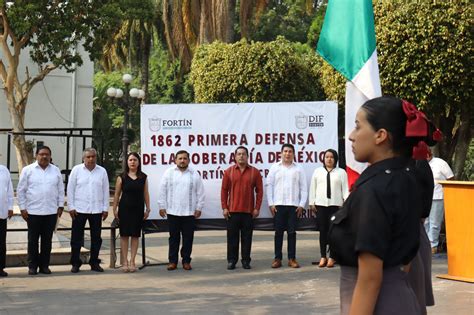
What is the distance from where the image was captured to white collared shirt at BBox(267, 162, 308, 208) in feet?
40.4

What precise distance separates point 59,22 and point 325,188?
15.6 meters

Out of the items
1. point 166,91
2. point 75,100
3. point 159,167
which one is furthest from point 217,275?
point 166,91

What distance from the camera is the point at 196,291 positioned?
33.7 feet

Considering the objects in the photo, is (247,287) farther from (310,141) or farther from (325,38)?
(325,38)

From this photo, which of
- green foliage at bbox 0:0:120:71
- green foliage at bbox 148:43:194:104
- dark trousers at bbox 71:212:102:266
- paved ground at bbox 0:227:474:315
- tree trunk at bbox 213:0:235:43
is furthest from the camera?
green foliage at bbox 148:43:194:104

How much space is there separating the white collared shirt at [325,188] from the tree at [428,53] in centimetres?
417

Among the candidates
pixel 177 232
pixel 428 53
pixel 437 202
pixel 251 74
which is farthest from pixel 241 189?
pixel 251 74

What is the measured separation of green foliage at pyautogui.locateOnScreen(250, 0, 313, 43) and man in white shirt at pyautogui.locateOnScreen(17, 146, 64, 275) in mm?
38842

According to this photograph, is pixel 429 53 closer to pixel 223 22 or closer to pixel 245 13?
pixel 223 22

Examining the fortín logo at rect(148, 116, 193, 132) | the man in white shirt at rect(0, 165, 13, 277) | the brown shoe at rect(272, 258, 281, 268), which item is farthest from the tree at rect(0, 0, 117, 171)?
the brown shoe at rect(272, 258, 281, 268)

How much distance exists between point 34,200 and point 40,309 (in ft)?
9.57

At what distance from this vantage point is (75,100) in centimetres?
3597

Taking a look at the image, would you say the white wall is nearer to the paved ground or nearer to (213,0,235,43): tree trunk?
(213,0,235,43): tree trunk

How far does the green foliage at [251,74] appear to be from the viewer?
2259cm
